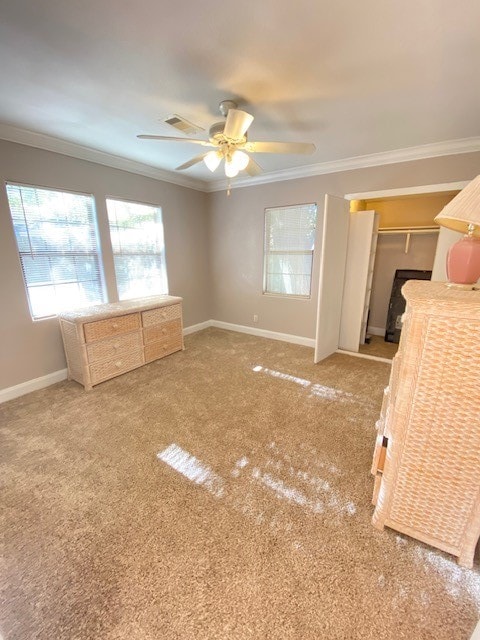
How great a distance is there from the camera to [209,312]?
5012 mm

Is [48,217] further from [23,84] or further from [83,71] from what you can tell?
[83,71]

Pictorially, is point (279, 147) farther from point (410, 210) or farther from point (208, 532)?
point (410, 210)

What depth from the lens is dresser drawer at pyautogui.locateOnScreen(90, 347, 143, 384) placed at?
9.14ft

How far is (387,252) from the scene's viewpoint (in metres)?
4.16

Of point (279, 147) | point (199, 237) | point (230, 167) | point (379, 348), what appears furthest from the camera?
point (199, 237)

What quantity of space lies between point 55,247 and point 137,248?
3.34 ft

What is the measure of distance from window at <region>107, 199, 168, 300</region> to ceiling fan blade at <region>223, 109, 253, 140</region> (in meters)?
2.19

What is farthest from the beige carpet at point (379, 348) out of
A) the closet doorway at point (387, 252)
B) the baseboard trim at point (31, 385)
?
the baseboard trim at point (31, 385)

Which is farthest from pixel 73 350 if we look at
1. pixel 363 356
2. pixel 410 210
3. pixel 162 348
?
pixel 410 210

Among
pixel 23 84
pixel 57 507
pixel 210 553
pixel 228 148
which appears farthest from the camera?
pixel 228 148

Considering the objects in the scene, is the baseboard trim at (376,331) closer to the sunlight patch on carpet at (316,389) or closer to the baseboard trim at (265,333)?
the baseboard trim at (265,333)

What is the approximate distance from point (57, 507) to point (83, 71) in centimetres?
261

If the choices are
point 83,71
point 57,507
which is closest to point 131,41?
point 83,71

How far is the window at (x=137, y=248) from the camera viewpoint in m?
3.39
